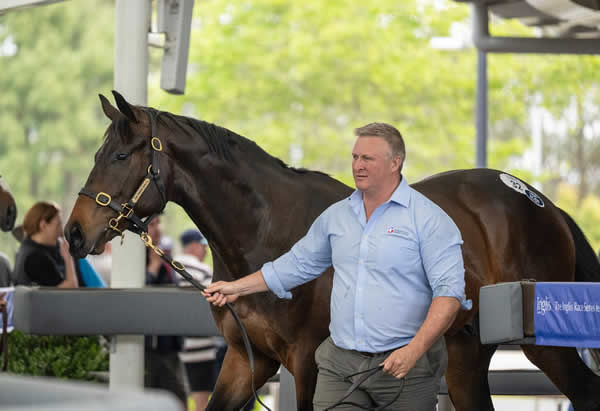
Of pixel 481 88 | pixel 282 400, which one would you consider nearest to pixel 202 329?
pixel 282 400

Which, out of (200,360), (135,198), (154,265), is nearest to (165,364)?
(200,360)

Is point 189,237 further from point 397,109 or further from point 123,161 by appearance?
point 397,109

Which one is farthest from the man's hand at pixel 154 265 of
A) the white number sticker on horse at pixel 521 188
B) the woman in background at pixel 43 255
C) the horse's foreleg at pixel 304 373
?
the horse's foreleg at pixel 304 373

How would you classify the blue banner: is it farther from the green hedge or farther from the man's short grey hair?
the green hedge

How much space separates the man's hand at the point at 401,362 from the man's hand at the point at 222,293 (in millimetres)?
866

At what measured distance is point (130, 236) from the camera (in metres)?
6.23

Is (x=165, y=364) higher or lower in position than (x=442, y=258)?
lower

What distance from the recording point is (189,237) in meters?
9.71

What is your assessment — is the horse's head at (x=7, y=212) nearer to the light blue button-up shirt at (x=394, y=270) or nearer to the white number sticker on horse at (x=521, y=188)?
the white number sticker on horse at (x=521, y=188)

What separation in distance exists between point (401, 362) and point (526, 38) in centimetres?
826

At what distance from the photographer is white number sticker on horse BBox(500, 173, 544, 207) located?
5492 mm

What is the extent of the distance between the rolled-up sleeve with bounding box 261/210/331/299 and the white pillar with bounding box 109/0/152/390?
2562 mm

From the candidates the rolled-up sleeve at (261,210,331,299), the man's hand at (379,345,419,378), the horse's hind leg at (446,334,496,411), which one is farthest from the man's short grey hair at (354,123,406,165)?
the horse's hind leg at (446,334,496,411)

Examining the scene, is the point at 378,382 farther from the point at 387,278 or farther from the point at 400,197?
the point at 400,197
